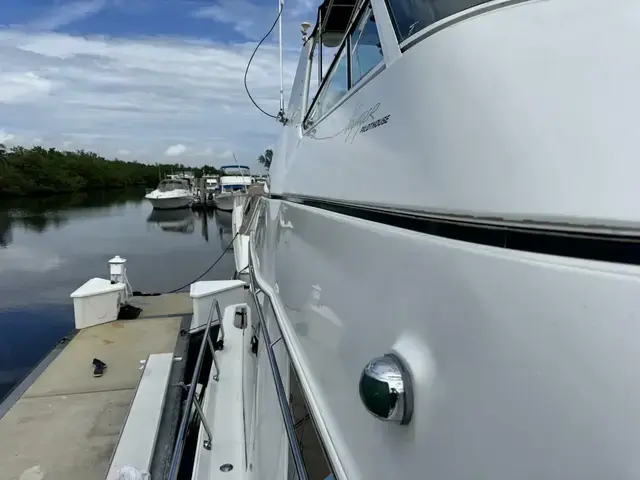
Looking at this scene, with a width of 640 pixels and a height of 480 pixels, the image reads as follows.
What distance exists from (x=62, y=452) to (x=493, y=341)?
520cm

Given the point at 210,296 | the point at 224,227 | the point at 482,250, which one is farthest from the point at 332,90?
the point at 224,227

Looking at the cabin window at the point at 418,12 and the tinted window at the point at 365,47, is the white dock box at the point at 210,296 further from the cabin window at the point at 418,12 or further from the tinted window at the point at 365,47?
the cabin window at the point at 418,12

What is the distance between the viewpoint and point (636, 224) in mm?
620

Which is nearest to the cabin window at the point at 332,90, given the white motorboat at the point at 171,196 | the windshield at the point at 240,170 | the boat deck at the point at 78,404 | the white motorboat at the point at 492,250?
the white motorboat at the point at 492,250

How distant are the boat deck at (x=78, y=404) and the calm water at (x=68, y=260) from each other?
2.16m

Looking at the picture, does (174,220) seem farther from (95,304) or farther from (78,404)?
(78,404)

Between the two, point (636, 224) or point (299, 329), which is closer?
point (636, 224)

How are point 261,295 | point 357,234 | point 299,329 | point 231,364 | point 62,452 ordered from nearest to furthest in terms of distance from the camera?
1. point 357,234
2. point 299,329
3. point 261,295
4. point 62,452
5. point 231,364

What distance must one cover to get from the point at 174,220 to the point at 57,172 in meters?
45.8

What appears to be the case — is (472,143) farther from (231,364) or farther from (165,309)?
(165,309)

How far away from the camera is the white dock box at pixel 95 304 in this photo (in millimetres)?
8188

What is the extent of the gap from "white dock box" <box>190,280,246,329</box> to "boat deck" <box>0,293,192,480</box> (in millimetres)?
495

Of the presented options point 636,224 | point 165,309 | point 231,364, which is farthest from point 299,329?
point 165,309

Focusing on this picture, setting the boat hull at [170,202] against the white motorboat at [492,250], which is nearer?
the white motorboat at [492,250]
